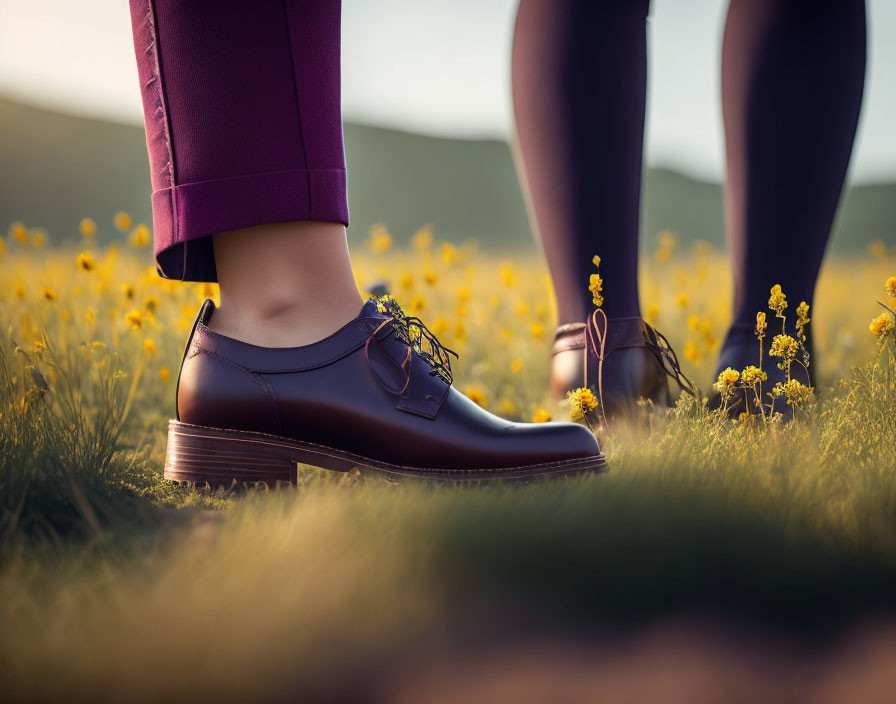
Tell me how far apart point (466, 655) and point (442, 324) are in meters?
2.24

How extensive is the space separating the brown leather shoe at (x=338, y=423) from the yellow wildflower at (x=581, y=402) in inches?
9.5

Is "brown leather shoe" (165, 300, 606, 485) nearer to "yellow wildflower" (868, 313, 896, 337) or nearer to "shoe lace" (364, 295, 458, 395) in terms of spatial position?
"shoe lace" (364, 295, 458, 395)

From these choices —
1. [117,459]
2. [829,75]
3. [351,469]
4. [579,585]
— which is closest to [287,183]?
[351,469]

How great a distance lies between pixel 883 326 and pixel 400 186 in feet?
73.6

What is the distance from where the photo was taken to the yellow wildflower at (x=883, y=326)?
147 cm

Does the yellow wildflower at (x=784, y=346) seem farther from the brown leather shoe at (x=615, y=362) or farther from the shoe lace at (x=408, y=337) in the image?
the shoe lace at (x=408, y=337)

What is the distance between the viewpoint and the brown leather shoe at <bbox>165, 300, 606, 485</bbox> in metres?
1.43

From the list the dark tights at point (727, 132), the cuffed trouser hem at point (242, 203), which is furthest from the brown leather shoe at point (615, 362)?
→ the cuffed trouser hem at point (242, 203)

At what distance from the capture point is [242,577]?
0.83 metres

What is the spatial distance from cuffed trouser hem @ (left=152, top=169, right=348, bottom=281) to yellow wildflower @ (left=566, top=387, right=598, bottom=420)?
697 millimetres

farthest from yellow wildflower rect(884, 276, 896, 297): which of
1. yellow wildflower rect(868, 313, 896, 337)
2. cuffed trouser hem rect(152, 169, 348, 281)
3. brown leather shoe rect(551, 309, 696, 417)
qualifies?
cuffed trouser hem rect(152, 169, 348, 281)

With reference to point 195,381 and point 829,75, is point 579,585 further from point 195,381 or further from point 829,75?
point 829,75

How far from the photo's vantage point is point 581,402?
5.54 feet

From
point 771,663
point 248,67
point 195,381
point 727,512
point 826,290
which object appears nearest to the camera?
point 771,663
